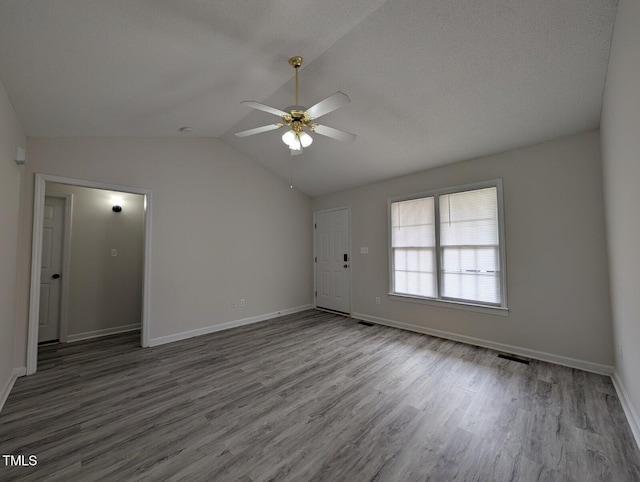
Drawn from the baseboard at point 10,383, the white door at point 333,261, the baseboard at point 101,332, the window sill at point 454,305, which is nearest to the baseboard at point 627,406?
the window sill at point 454,305

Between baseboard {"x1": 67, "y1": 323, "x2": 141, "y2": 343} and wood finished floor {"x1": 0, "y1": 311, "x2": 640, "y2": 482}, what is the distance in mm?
543

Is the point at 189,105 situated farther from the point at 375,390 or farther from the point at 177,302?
the point at 375,390

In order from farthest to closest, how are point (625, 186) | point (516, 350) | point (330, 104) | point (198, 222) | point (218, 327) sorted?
point (218, 327), point (198, 222), point (516, 350), point (330, 104), point (625, 186)

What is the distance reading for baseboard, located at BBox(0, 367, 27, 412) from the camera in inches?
89.3

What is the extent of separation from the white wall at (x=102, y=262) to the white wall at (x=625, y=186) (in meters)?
5.46

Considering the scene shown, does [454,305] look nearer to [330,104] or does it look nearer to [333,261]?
[333,261]

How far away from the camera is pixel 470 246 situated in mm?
3641

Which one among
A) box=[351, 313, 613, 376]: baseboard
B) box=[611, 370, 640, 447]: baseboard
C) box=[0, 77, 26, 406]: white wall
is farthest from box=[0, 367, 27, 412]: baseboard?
box=[611, 370, 640, 447]: baseboard

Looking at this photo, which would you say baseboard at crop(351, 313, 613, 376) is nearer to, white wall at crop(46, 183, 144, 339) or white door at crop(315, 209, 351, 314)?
white door at crop(315, 209, 351, 314)

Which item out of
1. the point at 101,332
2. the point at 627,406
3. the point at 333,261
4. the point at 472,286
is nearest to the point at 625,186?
the point at 627,406

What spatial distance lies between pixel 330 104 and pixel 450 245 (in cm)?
279

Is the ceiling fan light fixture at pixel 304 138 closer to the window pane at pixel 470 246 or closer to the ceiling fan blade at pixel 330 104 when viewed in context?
the ceiling fan blade at pixel 330 104

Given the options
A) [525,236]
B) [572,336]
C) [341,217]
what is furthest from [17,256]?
[572,336]

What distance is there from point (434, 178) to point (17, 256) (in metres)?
5.14
